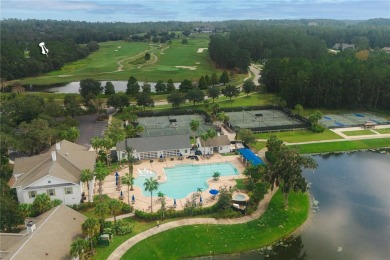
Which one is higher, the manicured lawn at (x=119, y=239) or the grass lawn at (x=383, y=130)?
the grass lawn at (x=383, y=130)

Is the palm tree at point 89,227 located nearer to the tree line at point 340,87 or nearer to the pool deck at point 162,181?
the pool deck at point 162,181

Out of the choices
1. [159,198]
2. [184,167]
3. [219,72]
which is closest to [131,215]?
[159,198]

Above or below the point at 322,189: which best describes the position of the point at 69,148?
above

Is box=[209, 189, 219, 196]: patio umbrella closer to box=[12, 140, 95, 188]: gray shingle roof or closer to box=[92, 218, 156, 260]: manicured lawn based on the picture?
box=[92, 218, 156, 260]: manicured lawn

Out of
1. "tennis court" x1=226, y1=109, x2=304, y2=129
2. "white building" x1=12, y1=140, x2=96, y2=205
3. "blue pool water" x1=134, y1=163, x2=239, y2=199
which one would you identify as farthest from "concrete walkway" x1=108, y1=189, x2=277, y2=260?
"tennis court" x1=226, y1=109, x2=304, y2=129

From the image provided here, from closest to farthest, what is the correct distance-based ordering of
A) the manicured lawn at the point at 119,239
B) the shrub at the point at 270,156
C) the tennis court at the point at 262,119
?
1. the manicured lawn at the point at 119,239
2. the shrub at the point at 270,156
3. the tennis court at the point at 262,119

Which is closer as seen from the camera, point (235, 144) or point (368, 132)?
point (235, 144)

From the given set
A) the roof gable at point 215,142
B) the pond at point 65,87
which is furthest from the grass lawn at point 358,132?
the pond at point 65,87

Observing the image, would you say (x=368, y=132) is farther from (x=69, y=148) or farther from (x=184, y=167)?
(x=69, y=148)
